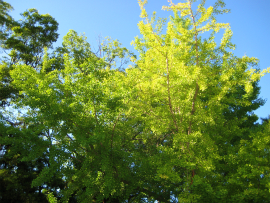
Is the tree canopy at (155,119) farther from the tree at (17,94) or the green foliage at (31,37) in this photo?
the green foliage at (31,37)

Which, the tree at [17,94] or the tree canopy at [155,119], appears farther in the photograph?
the tree at [17,94]

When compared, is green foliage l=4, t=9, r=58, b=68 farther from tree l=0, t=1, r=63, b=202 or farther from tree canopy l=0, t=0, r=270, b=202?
tree canopy l=0, t=0, r=270, b=202

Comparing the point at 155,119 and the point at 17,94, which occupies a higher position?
the point at 17,94

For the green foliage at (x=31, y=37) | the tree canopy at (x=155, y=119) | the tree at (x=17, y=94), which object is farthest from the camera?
the green foliage at (x=31, y=37)

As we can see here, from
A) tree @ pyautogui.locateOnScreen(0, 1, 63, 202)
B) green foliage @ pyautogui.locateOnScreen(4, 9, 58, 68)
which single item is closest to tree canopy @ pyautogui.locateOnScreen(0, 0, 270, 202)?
tree @ pyautogui.locateOnScreen(0, 1, 63, 202)

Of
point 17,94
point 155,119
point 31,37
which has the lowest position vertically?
point 155,119

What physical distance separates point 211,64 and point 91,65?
472cm

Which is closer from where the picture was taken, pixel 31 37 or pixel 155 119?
pixel 155 119

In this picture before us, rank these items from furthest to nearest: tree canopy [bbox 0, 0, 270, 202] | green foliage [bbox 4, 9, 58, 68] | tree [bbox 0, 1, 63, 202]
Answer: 1. green foliage [bbox 4, 9, 58, 68]
2. tree [bbox 0, 1, 63, 202]
3. tree canopy [bbox 0, 0, 270, 202]

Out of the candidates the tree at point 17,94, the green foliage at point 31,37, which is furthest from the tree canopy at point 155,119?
the green foliage at point 31,37

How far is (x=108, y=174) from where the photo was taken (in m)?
6.73

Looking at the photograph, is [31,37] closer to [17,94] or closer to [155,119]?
[17,94]

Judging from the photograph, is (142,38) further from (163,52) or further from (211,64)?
(211,64)

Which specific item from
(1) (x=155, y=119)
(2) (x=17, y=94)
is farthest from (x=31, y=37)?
(1) (x=155, y=119)
